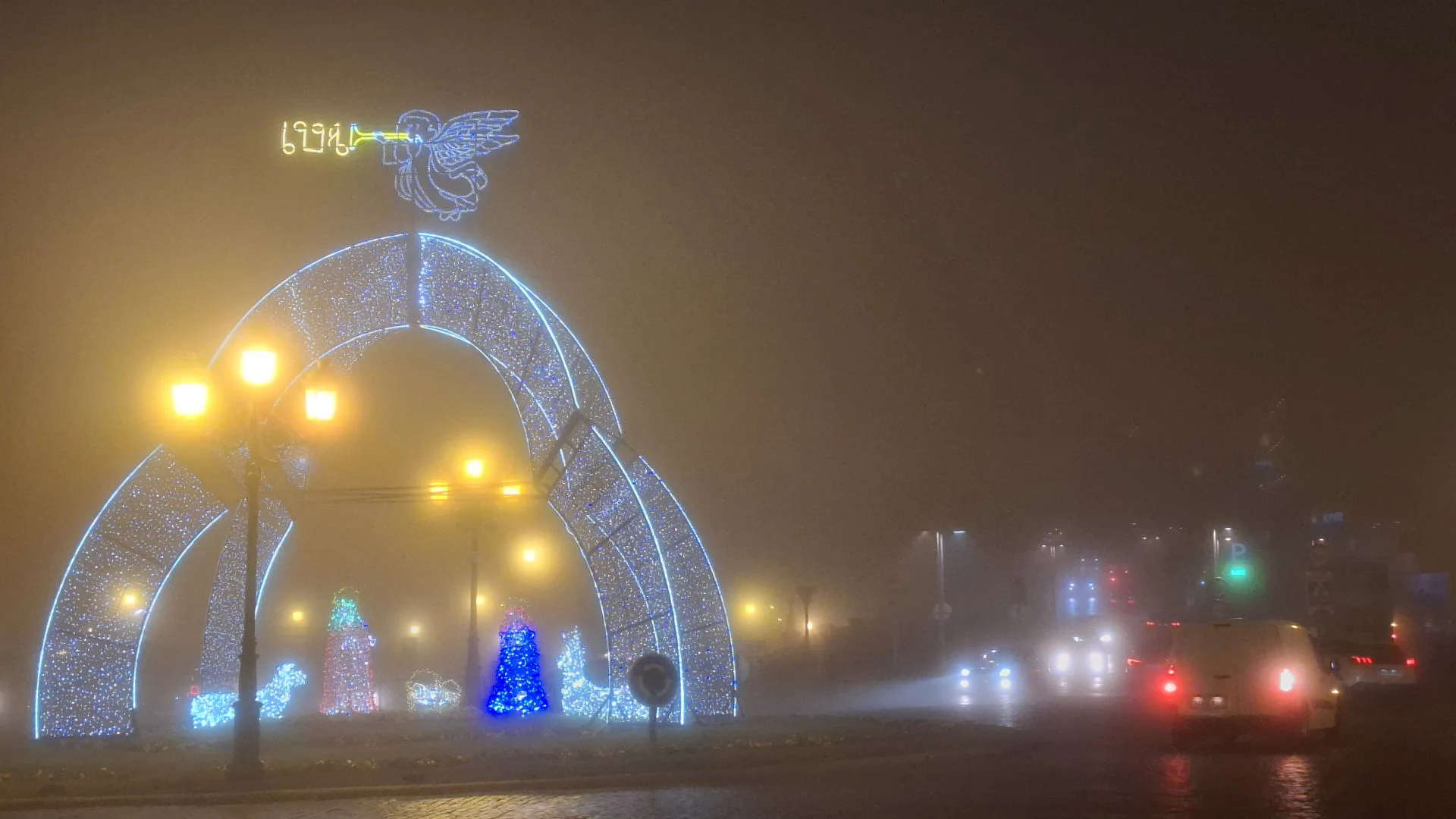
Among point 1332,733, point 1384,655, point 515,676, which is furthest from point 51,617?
point 1384,655

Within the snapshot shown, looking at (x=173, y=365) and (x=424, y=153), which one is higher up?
(x=424, y=153)

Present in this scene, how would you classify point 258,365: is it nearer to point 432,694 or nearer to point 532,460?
point 532,460

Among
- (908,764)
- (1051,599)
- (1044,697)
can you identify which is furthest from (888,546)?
(908,764)

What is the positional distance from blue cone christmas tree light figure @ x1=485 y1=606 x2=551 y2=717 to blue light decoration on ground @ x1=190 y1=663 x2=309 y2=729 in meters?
3.94

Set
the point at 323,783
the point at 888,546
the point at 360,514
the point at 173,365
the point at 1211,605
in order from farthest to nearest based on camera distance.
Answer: the point at 888,546
the point at 360,514
the point at 1211,605
the point at 173,365
the point at 323,783

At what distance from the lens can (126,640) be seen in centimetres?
2147

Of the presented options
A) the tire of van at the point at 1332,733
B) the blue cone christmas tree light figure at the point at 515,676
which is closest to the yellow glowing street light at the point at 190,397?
the blue cone christmas tree light figure at the point at 515,676

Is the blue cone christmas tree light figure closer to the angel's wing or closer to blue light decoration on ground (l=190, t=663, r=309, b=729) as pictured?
blue light decoration on ground (l=190, t=663, r=309, b=729)

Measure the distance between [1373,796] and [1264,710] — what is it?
16.9 ft

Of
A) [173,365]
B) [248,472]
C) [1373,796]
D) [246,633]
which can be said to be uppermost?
[173,365]

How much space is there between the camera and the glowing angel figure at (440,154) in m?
21.5

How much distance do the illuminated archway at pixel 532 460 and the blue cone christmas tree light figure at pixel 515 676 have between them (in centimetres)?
236

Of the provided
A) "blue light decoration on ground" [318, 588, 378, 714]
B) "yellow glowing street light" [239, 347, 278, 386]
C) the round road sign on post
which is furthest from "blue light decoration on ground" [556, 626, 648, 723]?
"yellow glowing street light" [239, 347, 278, 386]

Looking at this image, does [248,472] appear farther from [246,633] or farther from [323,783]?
[323,783]
